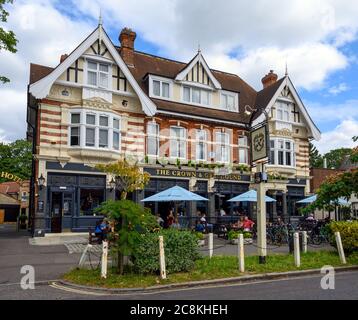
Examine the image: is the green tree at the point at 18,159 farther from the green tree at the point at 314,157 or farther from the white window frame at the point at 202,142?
the green tree at the point at 314,157

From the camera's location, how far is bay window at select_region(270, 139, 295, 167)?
27938 millimetres

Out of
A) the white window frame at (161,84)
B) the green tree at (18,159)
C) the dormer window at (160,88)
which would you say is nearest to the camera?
the white window frame at (161,84)

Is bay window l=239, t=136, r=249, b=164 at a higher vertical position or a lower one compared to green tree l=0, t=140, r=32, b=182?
lower

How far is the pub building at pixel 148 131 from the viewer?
2103 centimetres

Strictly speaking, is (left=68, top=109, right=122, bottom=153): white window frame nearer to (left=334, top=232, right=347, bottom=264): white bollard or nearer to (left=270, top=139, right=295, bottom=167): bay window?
(left=270, top=139, right=295, bottom=167): bay window

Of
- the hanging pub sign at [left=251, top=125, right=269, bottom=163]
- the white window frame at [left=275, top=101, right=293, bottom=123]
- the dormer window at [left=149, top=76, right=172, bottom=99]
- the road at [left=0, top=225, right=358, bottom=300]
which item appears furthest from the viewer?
the white window frame at [left=275, top=101, right=293, bottom=123]

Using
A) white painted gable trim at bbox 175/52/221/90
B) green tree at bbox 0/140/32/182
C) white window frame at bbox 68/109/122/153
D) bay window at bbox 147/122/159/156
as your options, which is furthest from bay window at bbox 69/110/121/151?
green tree at bbox 0/140/32/182

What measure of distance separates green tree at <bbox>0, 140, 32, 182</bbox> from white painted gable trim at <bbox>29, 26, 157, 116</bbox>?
94.7ft

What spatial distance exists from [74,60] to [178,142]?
26.3 feet

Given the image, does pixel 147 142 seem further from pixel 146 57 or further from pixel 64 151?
pixel 146 57

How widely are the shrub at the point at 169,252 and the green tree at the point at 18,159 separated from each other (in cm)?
4009

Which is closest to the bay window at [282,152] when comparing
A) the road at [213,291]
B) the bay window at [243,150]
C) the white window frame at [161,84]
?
the bay window at [243,150]

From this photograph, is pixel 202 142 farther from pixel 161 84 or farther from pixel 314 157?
pixel 314 157
